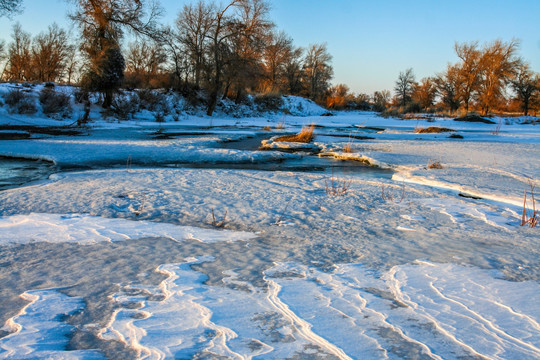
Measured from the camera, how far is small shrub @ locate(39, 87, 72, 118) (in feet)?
52.0

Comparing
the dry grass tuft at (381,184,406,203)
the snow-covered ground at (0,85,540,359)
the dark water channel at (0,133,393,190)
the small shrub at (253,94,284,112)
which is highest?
the small shrub at (253,94,284,112)

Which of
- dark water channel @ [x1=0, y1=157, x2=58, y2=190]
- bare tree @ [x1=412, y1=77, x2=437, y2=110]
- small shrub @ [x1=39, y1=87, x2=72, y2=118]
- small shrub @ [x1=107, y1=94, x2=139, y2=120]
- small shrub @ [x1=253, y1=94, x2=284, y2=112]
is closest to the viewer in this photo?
dark water channel @ [x1=0, y1=157, x2=58, y2=190]

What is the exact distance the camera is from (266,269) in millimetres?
2465

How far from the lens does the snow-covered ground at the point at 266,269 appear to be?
1.64 m

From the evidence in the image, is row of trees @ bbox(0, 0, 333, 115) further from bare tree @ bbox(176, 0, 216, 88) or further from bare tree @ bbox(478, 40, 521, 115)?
bare tree @ bbox(478, 40, 521, 115)

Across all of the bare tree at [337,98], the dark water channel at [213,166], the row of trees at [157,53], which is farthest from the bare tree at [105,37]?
the bare tree at [337,98]

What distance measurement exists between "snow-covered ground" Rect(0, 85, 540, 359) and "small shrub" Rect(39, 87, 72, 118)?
1220 cm

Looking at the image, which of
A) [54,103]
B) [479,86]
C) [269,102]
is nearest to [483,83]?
[479,86]

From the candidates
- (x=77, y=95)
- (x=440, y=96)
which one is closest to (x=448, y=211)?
(x=77, y=95)

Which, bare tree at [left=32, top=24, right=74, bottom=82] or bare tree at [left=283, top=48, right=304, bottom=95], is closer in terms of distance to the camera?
bare tree at [left=32, top=24, right=74, bottom=82]

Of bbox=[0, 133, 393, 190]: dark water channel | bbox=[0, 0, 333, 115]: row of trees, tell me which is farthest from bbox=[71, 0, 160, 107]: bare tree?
bbox=[0, 133, 393, 190]: dark water channel

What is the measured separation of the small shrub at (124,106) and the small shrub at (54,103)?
1.69m

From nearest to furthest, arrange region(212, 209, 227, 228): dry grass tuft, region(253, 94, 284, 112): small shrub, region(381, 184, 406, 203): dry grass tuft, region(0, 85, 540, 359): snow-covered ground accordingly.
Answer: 1. region(0, 85, 540, 359): snow-covered ground
2. region(212, 209, 227, 228): dry grass tuft
3. region(381, 184, 406, 203): dry grass tuft
4. region(253, 94, 284, 112): small shrub

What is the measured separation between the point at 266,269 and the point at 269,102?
90.4ft
